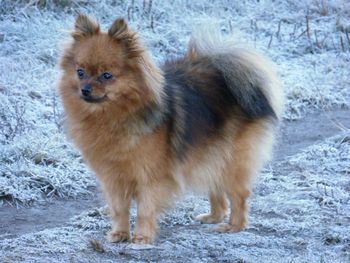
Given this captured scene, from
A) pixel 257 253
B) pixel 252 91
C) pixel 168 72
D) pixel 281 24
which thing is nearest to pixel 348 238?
pixel 257 253

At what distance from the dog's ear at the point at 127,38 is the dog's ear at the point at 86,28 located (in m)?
0.11

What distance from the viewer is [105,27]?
10.9m

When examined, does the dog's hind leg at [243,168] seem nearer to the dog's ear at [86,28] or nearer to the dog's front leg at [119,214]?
the dog's front leg at [119,214]

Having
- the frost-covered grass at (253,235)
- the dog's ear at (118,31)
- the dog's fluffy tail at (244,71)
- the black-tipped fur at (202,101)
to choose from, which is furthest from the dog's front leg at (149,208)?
the dog's ear at (118,31)

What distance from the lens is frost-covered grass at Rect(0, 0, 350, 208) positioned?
7.06m

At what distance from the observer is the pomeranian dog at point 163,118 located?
5234 millimetres

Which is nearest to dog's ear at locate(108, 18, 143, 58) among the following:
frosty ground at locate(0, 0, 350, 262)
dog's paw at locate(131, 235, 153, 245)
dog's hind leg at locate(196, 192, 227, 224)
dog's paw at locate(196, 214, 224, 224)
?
frosty ground at locate(0, 0, 350, 262)

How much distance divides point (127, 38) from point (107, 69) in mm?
277

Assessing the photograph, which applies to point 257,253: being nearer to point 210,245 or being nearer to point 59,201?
point 210,245

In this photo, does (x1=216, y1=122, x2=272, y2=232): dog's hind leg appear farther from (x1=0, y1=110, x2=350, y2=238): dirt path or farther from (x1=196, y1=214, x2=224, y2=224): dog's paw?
(x1=0, y1=110, x2=350, y2=238): dirt path

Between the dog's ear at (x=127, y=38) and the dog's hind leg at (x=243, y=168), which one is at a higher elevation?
the dog's ear at (x=127, y=38)

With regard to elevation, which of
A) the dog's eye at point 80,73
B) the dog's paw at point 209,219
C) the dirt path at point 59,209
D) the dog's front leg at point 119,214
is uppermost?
the dog's eye at point 80,73

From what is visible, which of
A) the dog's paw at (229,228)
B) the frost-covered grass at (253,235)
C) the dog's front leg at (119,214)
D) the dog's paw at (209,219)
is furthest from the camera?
the dog's paw at (209,219)

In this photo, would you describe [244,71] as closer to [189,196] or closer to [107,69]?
[107,69]
